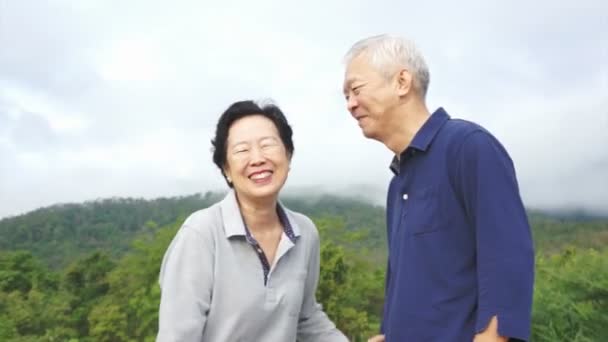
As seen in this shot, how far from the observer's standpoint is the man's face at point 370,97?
2.05 m

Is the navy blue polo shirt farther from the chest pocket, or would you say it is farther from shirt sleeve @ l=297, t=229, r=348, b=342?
shirt sleeve @ l=297, t=229, r=348, b=342

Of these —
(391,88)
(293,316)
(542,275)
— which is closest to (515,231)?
(391,88)

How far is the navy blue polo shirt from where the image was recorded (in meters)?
1.77

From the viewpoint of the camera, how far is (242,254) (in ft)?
7.70

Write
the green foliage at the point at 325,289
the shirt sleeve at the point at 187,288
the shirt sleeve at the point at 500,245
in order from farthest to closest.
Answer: the green foliage at the point at 325,289 → the shirt sleeve at the point at 187,288 → the shirt sleeve at the point at 500,245

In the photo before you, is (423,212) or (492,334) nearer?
(492,334)

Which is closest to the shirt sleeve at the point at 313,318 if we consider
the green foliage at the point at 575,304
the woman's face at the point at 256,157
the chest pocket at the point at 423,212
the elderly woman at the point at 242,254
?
the elderly woman at the point at 242,254

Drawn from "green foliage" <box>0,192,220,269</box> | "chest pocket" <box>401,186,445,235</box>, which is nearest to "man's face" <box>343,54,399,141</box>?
"chest pocket" <box>401,186,445,235</box>

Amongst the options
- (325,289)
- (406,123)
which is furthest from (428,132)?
(325,289)

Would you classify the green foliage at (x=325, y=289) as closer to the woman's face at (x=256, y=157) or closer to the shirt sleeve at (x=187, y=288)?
the woman's face at (x=256, y=157)

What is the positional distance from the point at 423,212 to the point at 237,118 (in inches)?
31.3

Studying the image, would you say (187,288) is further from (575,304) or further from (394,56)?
(575,304)

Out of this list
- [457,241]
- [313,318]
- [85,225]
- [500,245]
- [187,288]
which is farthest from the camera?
[85,225]

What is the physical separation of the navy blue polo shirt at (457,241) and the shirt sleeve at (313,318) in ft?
1.65
